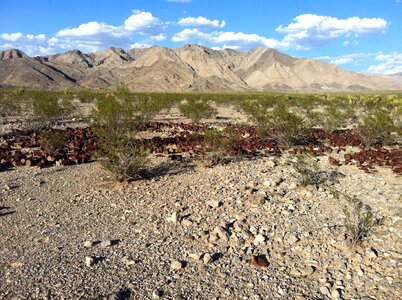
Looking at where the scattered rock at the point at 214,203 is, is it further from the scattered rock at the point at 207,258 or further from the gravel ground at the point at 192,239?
the scattered rock at the point at 207,258

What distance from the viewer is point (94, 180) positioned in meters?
8.84

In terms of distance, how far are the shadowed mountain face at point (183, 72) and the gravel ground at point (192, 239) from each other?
9548 cm

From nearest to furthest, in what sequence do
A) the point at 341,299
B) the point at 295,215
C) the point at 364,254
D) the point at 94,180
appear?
the point at 341,299 < the point at 364,254 < the point at 295,215 < the point at 94,180

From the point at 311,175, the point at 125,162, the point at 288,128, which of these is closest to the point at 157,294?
the point at 125,162

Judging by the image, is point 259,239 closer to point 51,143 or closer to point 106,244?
point 106,244

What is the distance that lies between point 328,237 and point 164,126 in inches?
522

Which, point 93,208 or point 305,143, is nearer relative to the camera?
point 93,208

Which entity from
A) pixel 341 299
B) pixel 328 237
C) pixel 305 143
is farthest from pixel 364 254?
pixel 305 143

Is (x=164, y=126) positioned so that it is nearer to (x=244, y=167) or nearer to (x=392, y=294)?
(x=244, y=167)

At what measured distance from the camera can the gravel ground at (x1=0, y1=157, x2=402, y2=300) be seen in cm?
474

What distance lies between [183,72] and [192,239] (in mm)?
120163

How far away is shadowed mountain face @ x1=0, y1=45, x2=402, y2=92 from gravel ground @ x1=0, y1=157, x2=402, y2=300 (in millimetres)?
95479

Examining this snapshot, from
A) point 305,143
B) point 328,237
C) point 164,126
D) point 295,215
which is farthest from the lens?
point 164,126

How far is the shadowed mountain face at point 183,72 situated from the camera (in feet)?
378
